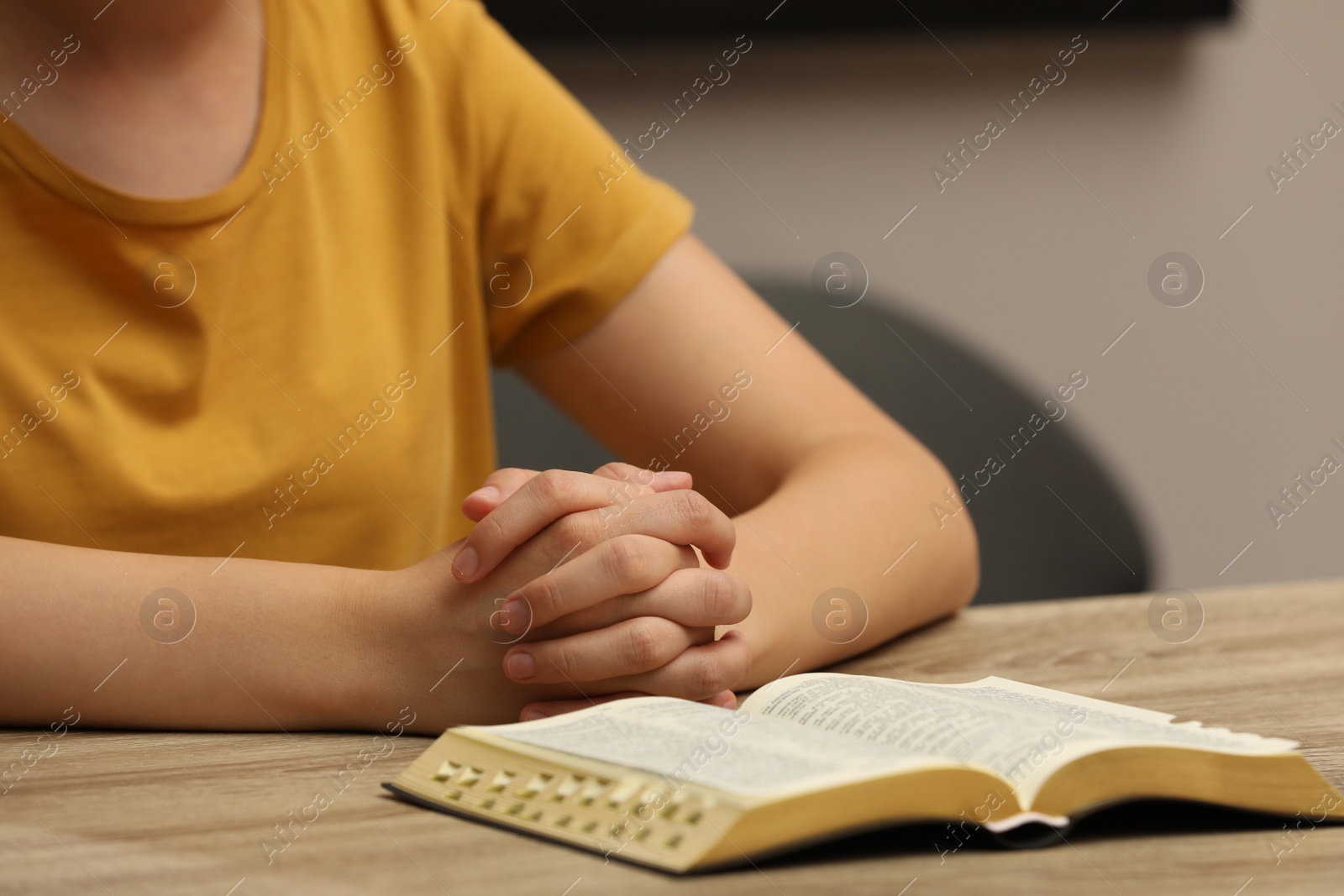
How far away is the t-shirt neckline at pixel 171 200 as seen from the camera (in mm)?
768

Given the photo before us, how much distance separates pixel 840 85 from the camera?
1.60 metres

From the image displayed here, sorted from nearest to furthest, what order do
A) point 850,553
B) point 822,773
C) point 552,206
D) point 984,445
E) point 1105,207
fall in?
1. point 822,773
2. point 850,553
3. point 552,206
4. point 984,445
5. point 1105,207

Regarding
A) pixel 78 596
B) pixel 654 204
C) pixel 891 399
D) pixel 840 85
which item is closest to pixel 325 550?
pixel 78 596

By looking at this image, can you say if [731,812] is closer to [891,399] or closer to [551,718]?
[551,718]

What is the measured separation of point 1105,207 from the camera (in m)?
1.67

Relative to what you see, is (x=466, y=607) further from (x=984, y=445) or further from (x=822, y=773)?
(x=984, y=445)

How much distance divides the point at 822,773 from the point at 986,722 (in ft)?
0.34

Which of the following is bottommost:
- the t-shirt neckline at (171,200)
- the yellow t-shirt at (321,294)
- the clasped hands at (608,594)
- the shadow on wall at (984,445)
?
the shadow on wall at (984,445)

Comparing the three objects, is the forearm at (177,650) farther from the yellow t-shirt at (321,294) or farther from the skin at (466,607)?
the yellow t-shirt at (321,294)

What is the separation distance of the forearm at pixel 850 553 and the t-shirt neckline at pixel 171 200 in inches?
16.9

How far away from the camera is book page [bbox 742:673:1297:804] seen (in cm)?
42

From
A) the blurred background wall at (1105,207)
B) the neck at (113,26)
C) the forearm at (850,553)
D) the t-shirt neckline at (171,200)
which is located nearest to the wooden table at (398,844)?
the forearm at (850,553)

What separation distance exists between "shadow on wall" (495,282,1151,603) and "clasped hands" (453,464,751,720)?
82 centimetres

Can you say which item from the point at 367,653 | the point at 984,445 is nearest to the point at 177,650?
the point at 367,653
